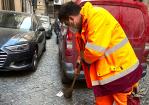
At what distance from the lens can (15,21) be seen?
890 centimetres

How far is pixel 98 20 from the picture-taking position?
339 cm

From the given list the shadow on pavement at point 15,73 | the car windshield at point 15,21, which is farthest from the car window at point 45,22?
the shadow on pavement at point 15,73

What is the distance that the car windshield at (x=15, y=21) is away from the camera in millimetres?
8609

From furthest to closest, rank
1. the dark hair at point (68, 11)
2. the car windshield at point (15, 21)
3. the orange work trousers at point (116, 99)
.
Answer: the car windshield at point (15, 21)
the orange work trousers at point (116, 99)
the dark hair at point (68, 11)

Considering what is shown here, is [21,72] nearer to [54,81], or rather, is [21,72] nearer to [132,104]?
[54,81]

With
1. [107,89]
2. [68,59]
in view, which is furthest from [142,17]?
[107,89]

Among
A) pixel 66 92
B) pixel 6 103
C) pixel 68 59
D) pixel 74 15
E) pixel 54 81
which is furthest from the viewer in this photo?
pixel 54 81

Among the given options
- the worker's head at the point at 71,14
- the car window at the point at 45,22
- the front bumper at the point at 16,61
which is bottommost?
the car window at the point at 45,22

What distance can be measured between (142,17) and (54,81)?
2321 mm

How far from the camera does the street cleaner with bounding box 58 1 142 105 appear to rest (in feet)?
11.1

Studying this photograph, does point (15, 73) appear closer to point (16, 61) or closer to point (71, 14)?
point (16, 61)

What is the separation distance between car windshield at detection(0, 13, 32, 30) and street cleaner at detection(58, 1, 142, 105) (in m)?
5.12

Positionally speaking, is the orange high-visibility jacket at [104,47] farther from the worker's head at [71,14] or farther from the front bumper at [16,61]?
the front bumper at [16,61]

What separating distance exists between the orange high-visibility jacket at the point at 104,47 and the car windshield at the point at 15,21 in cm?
521
